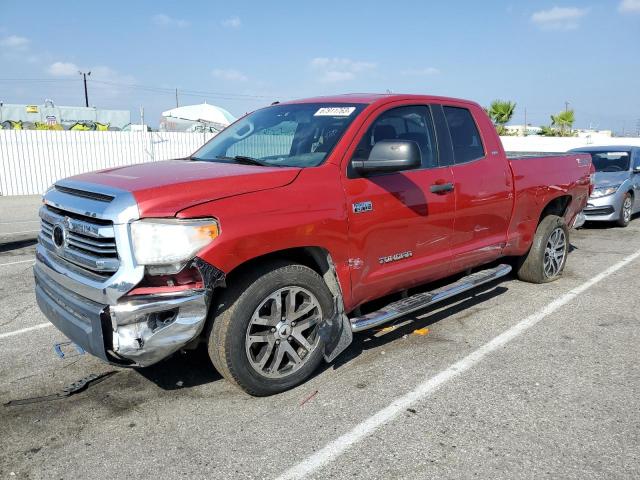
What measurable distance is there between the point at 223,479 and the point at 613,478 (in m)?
1.89

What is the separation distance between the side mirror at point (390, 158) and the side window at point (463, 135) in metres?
1.15

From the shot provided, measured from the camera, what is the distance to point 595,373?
152 inches

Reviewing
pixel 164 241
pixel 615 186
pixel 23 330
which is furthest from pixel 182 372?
pixel 615 186

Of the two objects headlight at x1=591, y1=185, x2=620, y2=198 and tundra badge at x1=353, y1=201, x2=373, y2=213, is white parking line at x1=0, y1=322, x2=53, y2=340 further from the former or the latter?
headlight at x1=591, y1=185, x2=620, y2=198

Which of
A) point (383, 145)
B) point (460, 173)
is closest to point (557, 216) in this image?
point (460, 173)

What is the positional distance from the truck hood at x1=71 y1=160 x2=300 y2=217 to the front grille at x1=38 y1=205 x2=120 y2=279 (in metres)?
0.24

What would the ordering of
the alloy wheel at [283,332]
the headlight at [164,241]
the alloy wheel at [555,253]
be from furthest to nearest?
the alloy wheel at [555,253] → the alloy wheel at [283,332] → the headlight at [164,241]

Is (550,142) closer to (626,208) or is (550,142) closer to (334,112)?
(626,208)

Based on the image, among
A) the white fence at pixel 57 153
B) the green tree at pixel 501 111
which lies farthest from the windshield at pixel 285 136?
the green tree at pixel 501 111

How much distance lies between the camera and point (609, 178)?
11.0 m

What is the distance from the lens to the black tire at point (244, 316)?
10.5 feet

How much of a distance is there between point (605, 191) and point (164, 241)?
33.0 feet

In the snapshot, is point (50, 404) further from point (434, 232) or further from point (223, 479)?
point (434, 232)

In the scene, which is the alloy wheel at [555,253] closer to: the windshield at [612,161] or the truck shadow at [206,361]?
the truck shadow at [206,361]
